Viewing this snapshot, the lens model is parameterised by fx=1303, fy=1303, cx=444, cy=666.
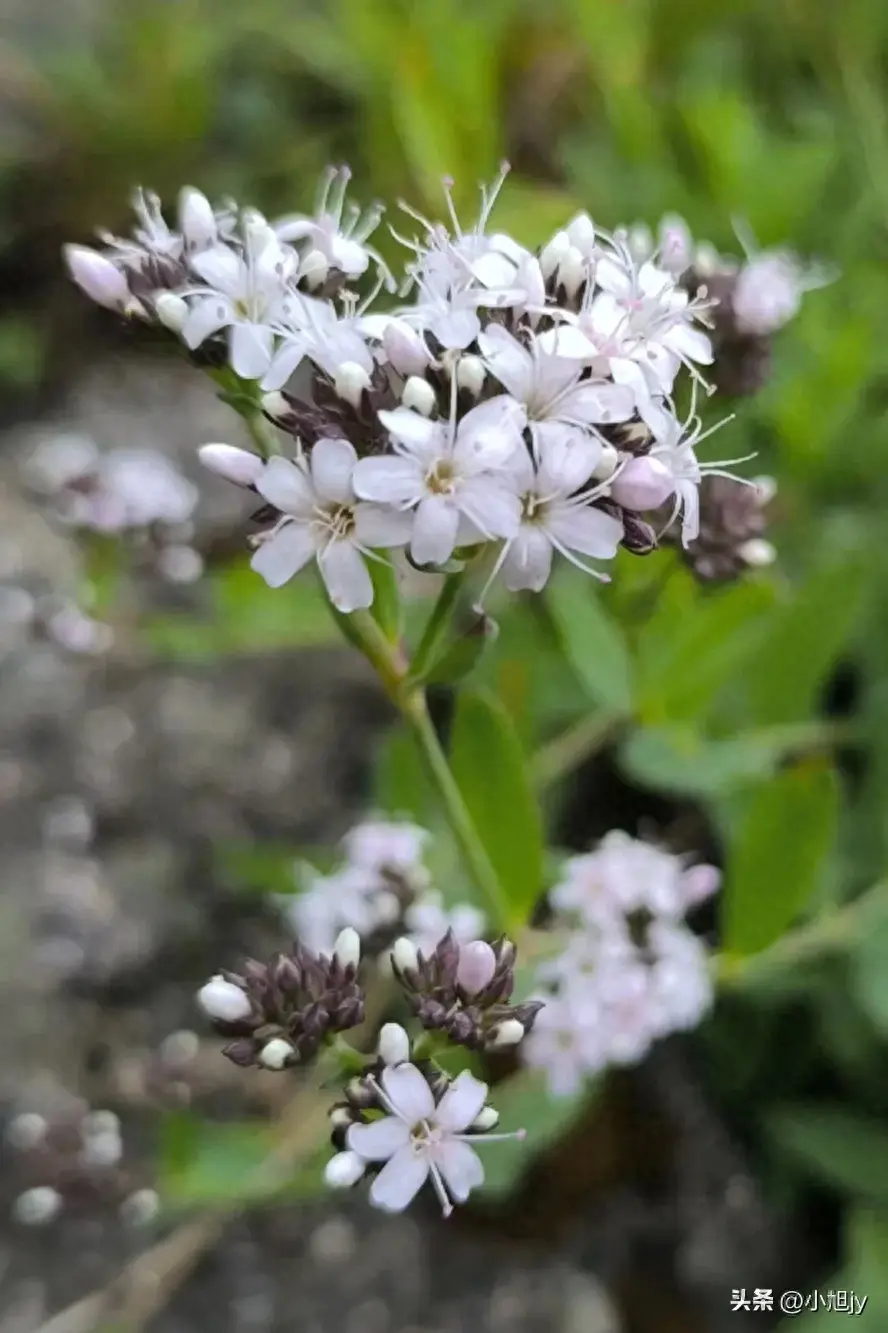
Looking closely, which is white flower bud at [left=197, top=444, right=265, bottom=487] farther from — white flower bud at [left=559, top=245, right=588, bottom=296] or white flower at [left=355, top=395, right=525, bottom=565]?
white flower bud at [left=559, top=245, right=588, bottom=296]

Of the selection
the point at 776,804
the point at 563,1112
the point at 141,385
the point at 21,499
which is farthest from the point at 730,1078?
the point at 141,385

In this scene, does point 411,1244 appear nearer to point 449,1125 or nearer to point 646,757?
point 646,757

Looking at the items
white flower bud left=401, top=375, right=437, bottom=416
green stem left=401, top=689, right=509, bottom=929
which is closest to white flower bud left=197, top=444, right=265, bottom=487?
white flower bud left=401, top=375, right=437, bottom=416

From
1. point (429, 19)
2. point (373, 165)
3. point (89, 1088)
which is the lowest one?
point (89, 1088)

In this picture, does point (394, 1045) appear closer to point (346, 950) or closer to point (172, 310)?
point (346, 950)

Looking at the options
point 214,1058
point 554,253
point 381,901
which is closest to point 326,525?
point 554,253
